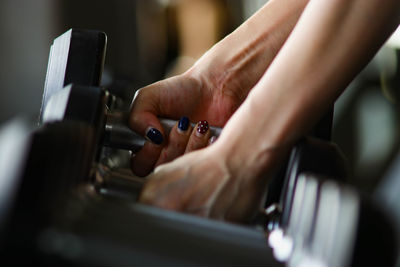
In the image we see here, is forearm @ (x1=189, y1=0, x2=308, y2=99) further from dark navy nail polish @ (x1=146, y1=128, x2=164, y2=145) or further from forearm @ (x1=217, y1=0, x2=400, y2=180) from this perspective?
forearm @ (x1=217, y1=0, x2=400, y2=180)

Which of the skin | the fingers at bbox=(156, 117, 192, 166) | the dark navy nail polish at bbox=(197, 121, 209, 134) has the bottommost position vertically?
the fingers at bbox=(156, 117, 192, 166)

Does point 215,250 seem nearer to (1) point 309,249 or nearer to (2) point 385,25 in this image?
(1) point 309,249

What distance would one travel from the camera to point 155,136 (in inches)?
33.2

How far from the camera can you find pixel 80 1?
115 inches

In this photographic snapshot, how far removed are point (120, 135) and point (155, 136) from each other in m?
0.09

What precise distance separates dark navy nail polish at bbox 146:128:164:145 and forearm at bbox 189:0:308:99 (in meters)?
0.25

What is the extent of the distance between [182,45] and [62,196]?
3646 millimetres

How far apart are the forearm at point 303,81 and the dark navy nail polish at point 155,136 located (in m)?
0.22

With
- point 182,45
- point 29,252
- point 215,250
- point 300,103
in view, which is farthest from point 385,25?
point 182,45

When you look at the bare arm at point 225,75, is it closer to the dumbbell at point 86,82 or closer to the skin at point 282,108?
the dumbbell at point 86,82

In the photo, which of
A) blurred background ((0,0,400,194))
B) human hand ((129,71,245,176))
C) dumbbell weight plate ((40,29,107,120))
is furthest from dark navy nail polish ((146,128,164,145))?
blurred background ((0,0,400,194))

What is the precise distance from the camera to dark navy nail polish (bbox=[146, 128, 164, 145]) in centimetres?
83

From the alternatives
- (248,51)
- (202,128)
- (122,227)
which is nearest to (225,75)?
(248,51)

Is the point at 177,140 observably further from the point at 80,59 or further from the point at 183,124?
the point at 80,59
